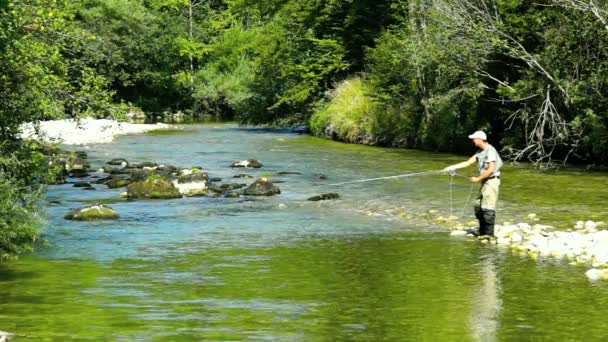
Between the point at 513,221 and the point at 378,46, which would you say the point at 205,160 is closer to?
the point at 378,46

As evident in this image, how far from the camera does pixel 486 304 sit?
1147cm

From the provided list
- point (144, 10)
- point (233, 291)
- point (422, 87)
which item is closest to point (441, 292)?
point (233, 291)

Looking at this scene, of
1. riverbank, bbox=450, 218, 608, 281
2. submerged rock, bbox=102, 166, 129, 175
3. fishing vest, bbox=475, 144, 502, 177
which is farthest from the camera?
submerged rock, bbox=102, 166, 129, 175

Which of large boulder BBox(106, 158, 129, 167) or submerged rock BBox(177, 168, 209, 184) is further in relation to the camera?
large boulder BBox(106, 158, 129, 167)

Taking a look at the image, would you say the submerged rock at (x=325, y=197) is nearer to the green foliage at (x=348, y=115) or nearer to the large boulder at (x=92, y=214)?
the large boulder at (x=92, y=214)

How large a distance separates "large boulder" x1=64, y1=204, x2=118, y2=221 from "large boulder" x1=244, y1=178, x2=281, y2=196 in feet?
15.0

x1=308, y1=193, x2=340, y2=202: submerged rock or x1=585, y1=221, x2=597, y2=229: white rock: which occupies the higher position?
x1=585, y1=221, x2=597, y2=229: white rock

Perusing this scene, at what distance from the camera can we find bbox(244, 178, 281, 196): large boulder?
2277cm

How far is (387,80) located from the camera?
125 ft

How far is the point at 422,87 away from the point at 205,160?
967cm

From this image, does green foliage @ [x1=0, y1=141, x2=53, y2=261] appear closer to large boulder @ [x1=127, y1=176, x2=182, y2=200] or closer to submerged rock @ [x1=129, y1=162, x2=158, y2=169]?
large boulder @ [x1=127, y1=176, x2=182, y2=200]

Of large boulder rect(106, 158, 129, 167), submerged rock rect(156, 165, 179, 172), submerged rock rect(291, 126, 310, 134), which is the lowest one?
large boulder rect(106, 158, 129, 167)

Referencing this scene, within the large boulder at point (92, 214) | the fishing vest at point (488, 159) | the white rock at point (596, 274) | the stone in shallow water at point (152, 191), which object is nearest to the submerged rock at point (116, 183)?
the stone in shallow water at point (152, 191)

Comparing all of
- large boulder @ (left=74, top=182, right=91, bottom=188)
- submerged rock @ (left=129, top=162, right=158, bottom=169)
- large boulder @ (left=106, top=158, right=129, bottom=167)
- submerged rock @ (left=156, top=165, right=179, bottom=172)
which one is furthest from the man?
large boulder @ (left=106, top=158, right=129, bottom=167)
